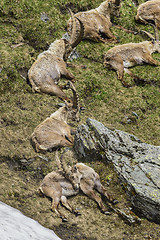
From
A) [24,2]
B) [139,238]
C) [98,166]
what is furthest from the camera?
[24,2]

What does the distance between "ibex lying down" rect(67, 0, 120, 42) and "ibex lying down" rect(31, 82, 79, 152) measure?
476cm

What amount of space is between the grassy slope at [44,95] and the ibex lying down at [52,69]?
300mm

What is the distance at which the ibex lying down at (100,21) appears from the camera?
46.0 feet

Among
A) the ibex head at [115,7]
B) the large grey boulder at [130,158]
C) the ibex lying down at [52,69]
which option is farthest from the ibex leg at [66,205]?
the ibex head at [115,7]

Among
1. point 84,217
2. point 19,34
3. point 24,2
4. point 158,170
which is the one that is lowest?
point 84,217

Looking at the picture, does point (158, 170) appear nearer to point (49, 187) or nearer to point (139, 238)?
point (139, 238)

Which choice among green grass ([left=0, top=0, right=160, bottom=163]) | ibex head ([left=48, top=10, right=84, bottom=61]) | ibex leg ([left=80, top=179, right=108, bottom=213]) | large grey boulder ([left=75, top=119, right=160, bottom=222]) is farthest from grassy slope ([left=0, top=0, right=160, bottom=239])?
ibex leg ([left=80, top=179, right=108, bottom=213])

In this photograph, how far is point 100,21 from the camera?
14500mm

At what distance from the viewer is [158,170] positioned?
8172 mm

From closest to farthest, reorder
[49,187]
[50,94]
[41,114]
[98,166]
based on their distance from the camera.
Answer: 1. [49,187]
2. [98,166]
3. [41,114]
4. [50,94]

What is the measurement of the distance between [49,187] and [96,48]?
8065mm

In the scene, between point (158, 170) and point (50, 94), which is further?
point (50, 94)

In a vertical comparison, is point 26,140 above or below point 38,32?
below

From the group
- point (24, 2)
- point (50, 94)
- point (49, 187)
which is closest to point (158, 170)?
point (49, 187)
